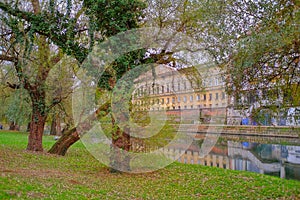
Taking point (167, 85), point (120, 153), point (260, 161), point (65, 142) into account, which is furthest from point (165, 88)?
point (260, 161)

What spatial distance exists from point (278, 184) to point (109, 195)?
6571 mm

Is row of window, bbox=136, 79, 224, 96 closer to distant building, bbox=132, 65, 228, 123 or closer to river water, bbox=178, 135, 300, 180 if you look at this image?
distant building, bbox=132, 65, 228, 123

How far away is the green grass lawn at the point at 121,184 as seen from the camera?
25.1 ft

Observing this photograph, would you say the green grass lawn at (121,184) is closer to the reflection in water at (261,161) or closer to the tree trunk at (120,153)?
the tree trunk at (120,153)

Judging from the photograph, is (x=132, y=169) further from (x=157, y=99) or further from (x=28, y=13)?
(x=28, y=13)

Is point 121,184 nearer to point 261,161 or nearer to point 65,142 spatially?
point 65,142

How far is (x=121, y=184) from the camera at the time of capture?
410 inches

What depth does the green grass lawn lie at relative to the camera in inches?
302

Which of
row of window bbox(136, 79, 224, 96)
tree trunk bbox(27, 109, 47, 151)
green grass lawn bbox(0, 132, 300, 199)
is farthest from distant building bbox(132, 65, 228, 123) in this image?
tree trunk bbox(27, 109, 47, 151)

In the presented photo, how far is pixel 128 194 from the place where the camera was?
9.03 meters

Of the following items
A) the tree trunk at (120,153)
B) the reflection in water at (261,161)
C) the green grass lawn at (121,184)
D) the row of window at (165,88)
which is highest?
the row of window at (165,88)

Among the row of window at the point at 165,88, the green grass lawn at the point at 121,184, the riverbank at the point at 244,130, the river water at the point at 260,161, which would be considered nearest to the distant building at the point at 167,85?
the row of window at the point at 165,88

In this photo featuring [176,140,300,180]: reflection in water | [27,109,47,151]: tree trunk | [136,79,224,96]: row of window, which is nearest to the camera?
[136,79,224,96]: row of window

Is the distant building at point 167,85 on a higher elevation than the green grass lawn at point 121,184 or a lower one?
higher
